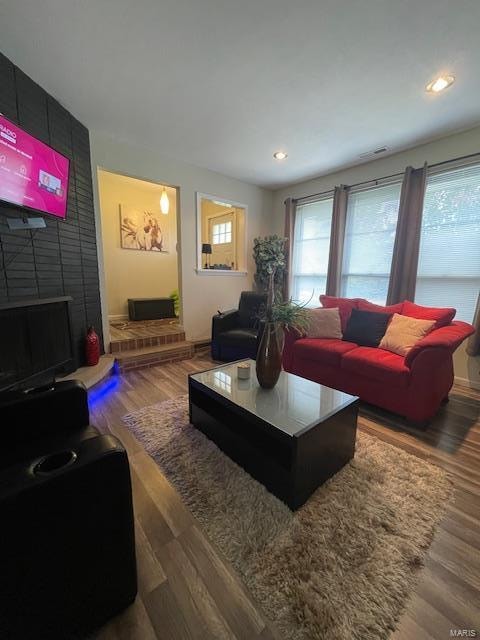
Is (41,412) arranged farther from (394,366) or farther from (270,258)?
(270,258)

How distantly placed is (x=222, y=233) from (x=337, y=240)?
2.47 metres

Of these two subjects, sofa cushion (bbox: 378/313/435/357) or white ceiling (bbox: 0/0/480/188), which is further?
sofa cushion (bbox: 378/313/435/357)

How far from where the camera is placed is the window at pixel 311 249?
3967mm

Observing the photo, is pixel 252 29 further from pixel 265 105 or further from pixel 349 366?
pixel 349 366

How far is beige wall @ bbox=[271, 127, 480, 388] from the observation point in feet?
8.71

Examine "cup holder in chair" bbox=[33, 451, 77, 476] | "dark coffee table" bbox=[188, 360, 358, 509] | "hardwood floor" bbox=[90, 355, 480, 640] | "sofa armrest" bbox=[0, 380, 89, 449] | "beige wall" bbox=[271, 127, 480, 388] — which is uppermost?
"beige wall" bbox=[271, 127, 480, 388]

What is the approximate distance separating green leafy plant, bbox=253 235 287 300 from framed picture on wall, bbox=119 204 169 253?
79.8 inches

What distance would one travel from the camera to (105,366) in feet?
9.21

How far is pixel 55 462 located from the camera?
78 cm

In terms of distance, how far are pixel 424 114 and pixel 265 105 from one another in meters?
1.47

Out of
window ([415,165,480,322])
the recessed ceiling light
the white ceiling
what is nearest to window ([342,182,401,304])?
window ([415,165,480,322])

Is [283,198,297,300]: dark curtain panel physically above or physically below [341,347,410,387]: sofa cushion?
above

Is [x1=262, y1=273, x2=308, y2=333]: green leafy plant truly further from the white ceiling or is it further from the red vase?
the red vase

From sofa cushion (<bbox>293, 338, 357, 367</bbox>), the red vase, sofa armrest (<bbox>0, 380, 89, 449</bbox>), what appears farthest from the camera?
the red vase
